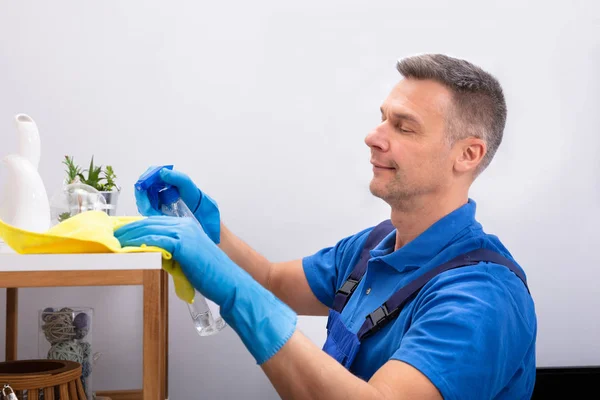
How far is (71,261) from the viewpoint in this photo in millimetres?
1026

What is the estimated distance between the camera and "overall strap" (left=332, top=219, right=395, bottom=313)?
4.98 ft

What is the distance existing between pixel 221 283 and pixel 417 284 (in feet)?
1.29

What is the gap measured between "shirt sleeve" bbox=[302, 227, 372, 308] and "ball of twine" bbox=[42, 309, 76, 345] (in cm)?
55

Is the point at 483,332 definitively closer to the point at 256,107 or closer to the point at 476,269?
the point at 476,269

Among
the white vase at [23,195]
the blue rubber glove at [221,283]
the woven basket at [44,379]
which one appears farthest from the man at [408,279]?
the woven basket at [44,379]

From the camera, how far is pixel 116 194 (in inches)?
62.4

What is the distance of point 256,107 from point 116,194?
1.63ft

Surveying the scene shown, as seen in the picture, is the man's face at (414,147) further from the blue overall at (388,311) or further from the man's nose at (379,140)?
the blue overall at (388,311)

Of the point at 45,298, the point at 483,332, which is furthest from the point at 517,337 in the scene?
the point at 45,298

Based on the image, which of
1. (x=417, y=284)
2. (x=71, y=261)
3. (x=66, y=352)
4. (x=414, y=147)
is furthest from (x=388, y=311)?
(x=66, y=352)

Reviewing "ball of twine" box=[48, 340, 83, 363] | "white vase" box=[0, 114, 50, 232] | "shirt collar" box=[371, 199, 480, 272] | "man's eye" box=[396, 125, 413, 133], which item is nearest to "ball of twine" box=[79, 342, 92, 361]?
"ball of twine" box=[48, 340, 83, 363]

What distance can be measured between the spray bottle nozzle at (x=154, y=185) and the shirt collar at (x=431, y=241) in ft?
1.59

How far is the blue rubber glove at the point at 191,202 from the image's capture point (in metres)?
1.40

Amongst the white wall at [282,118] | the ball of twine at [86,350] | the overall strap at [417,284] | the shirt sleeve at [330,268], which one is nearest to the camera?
the overall strap at [417,284]
